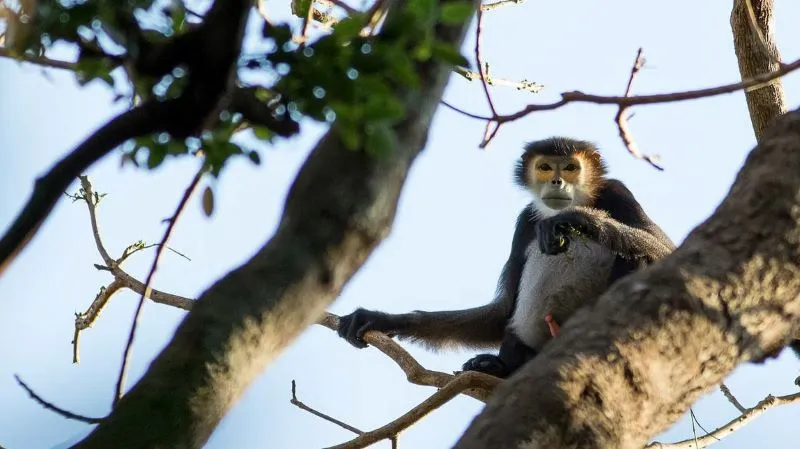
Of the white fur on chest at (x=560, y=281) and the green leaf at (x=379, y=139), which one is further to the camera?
the white fur on chest at (x=560, y=281)

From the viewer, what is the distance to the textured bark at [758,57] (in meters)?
5.14

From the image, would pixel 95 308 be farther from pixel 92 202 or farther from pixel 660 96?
pixel 660 96

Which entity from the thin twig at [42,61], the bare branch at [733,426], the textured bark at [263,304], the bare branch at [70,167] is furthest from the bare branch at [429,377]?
the bare branch at [70,167]

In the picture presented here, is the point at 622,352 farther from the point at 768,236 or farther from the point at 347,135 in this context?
the point at 347,135

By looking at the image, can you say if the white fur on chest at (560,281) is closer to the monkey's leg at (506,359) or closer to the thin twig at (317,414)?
the monkey's leg at (506,359)

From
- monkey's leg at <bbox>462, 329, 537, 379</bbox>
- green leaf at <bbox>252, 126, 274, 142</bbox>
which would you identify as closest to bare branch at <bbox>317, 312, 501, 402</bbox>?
monkey's leg at <bbox>462, 329, 537, 379</bbox>

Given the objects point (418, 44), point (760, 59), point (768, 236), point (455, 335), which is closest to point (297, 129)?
point (418, 44)

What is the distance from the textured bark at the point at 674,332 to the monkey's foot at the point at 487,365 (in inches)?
136

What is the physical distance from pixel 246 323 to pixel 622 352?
116 centimetres

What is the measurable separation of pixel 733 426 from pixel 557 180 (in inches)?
A: 109

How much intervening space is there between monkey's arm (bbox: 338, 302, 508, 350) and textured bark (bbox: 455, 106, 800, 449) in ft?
14.2

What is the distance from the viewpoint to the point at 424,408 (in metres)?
4.61

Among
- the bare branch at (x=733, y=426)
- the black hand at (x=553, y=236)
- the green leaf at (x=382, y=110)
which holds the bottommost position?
the green leaf at (x=382, y=110)

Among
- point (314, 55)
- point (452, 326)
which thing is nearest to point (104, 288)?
point (452, 326)
